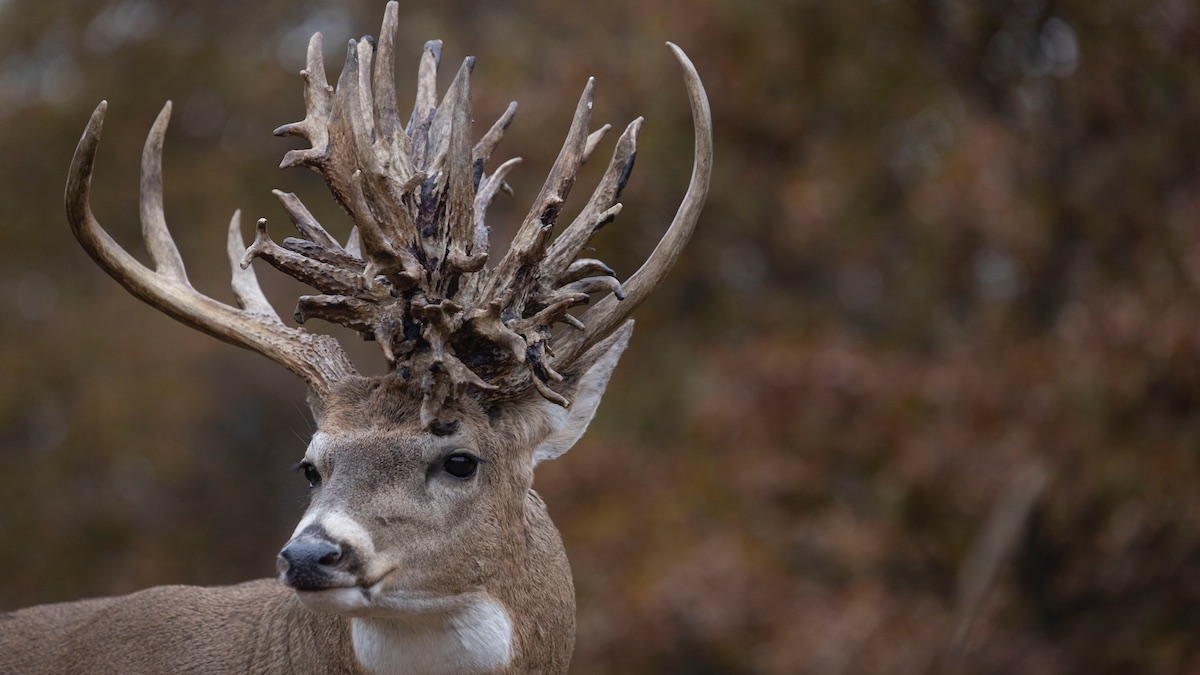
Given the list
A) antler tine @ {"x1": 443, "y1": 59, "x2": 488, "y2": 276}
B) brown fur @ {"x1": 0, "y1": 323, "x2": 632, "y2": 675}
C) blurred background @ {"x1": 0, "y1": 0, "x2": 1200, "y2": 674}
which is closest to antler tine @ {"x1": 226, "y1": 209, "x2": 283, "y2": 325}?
brown fur @ {"x1": 0, "y1": 323, "x2": 632, "y2": 675}

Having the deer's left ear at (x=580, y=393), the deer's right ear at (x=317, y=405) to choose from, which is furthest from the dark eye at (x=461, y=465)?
the deer's right ear at (x=317, y=405)

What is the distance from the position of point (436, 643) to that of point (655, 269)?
141 cm

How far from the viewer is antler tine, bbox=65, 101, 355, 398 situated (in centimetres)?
517

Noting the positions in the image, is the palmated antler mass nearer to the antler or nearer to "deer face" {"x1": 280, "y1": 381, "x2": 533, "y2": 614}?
the antler

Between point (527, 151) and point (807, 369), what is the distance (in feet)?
12.5

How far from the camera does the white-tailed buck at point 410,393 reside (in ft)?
15.7

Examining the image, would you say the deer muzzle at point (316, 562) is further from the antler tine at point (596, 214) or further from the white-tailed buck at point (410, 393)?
the antler tine at point (596, 214)

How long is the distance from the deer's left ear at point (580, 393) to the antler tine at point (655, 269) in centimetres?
12

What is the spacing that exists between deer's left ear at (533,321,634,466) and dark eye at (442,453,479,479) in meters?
0.38

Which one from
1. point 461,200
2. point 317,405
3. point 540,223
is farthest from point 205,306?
point 540,223

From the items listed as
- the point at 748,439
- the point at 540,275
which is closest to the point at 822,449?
the point at 748,439

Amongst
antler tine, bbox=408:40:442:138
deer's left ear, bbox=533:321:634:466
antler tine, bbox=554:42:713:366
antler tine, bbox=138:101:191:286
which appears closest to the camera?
antler tine, bbox=554:42:713:366

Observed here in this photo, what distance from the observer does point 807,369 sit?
47.5ft

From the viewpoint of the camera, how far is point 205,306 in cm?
538
